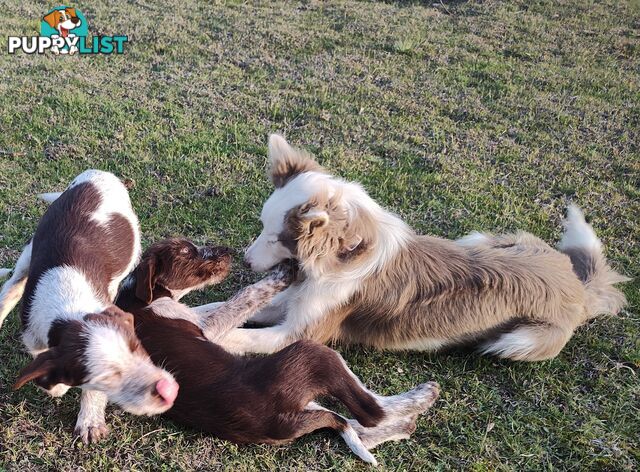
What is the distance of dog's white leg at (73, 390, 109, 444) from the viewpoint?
305 centimetres

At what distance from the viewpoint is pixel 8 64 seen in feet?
22.5

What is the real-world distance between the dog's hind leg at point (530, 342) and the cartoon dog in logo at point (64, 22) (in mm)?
6742

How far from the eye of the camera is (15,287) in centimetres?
370

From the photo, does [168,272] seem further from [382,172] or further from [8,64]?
[8,64]

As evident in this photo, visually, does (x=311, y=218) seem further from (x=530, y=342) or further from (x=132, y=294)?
(x=530, y=342)

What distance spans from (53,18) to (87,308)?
6.80 meters

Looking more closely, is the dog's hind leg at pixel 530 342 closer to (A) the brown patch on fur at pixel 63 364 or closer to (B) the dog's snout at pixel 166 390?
(B) the dog's snout at pixel 166 390

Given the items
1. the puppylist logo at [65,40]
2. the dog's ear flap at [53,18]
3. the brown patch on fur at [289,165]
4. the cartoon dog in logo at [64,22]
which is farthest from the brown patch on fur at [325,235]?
the dog's ear flap at [53,18]

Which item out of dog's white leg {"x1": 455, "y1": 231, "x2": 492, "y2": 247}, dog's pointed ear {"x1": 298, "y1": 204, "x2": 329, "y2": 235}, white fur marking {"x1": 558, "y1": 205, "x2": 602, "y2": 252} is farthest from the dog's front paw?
white fur marking {"x1": 558, "y1": 205, "x2": 602, "y2": 252}

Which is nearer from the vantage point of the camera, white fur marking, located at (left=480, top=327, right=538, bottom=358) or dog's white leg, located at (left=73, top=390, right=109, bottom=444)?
dog's white leg, located at (left=73, top=390, right=109, bottom=444)

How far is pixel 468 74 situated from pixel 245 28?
3.48 meters

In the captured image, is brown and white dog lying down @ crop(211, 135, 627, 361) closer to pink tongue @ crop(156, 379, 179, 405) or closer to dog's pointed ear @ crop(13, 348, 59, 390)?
pink tongue @ crop(156, 379, 179, 405)

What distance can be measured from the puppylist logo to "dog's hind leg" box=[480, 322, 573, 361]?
248 inches

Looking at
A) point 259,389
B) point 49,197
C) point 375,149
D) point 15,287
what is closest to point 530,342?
point 259,389
